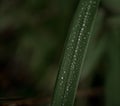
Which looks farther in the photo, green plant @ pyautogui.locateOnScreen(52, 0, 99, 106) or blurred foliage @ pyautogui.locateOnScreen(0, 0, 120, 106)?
blurred foliage @ pyautogui.locateOnScreen(0, 0, 120, 106)

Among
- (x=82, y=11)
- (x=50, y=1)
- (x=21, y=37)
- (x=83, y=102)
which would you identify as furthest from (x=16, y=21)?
(x=82, y=11)

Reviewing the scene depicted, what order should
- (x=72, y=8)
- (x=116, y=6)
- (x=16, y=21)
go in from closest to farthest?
1. (x=116, y=6)
2. (x=72, y=8)
3. (x=16, y=21)

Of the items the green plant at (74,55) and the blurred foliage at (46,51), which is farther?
the blurred foliage at (46,51)

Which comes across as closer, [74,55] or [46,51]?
[74,55]

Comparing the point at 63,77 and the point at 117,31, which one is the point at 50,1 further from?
the point at 63,77
